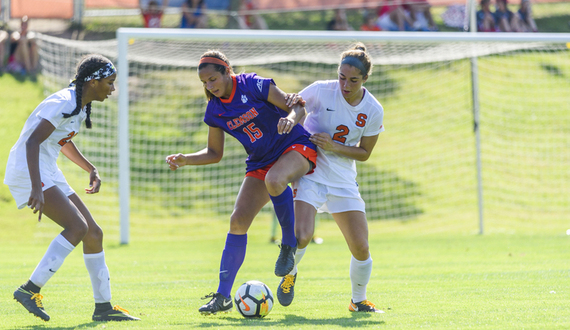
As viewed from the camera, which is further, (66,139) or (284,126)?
(66,139)

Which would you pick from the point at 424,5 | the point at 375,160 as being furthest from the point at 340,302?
the point at 424,5

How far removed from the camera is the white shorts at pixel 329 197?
4.77 m

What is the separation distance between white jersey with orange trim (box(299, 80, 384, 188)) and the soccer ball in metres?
1.03

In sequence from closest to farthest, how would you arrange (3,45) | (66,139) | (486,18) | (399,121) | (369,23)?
(66,139)
(486,18)
(3,45)
(399,121)
(369,23)

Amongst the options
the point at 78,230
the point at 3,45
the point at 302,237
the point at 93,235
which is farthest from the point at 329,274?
the point at 3,45

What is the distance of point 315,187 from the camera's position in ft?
15.8

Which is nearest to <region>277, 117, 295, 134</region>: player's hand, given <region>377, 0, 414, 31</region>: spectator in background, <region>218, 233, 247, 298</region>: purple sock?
<region>218, 233, 247, 298</region>: purple sock

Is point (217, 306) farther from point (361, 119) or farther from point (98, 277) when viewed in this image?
point (361, 119)

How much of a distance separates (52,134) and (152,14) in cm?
1278

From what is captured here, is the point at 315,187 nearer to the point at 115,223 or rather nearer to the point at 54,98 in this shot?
the point at 54,98

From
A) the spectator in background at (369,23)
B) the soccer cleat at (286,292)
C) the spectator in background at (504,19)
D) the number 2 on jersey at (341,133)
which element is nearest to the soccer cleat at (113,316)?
the soccer cleat at (286,292)

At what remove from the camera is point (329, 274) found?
22.0ft

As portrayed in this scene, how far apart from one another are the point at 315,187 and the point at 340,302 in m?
1.07

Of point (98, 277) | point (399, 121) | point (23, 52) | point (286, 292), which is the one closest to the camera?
point (98, 277)
